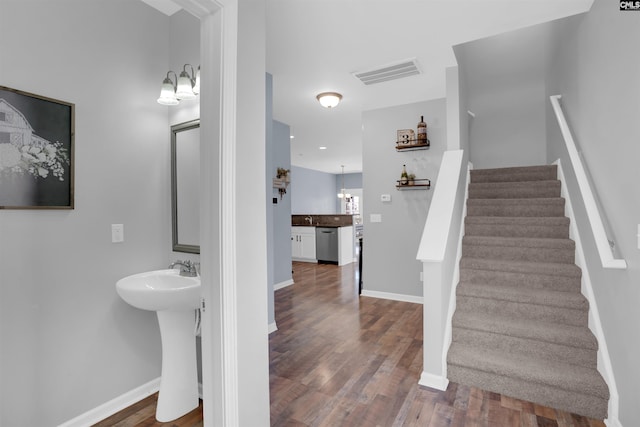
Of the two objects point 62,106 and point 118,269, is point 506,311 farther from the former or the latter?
point 62,106

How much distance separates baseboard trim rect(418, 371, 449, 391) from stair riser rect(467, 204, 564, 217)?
6.73ft

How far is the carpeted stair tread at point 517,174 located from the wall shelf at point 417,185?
609mm

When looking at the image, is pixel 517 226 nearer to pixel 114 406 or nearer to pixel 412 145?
pixel 412 145

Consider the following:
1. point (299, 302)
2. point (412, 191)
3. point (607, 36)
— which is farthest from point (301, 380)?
point (607, 36)

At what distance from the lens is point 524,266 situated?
2791mm

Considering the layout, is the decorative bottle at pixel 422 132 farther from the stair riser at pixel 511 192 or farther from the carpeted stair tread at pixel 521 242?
the carpeted stair tread at pixel 521 242

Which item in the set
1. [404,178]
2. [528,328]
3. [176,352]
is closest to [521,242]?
[528,328]

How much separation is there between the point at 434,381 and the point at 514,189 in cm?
255

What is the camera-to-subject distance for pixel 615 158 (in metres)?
1.94

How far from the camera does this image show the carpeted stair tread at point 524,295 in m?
2.41

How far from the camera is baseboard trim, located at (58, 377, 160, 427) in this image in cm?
183

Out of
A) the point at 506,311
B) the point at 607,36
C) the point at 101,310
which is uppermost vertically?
the point at 607,36

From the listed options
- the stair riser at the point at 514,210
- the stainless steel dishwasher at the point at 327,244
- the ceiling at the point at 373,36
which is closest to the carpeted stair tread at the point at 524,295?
the stair riser at the point at 514,210

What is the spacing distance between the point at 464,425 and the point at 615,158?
1.85 m
